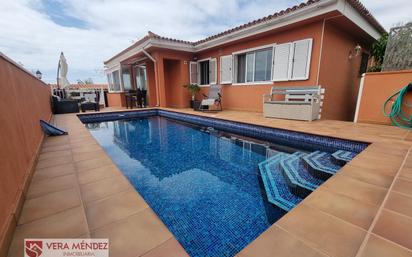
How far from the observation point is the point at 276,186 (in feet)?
6.56

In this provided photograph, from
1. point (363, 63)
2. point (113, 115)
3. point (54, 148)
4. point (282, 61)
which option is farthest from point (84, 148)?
point (363, 63)

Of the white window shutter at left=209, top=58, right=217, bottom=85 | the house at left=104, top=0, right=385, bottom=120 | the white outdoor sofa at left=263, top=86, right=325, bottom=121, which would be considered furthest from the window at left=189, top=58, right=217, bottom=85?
the white outdoor sofa at left=263, top=86, right=325, bottom=121

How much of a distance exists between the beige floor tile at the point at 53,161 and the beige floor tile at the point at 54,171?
4.3 inches

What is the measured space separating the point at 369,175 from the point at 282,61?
415 centimetres

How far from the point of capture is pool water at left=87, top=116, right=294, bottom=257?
1.41m

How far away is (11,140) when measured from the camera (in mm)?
1328

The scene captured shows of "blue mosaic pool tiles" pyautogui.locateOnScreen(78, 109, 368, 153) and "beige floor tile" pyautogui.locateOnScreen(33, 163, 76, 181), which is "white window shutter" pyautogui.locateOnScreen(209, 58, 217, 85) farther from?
"beige floor tile" pyautogui.locateOnScreen(33, 163, 76, 181)

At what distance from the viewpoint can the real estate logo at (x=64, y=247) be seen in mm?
908

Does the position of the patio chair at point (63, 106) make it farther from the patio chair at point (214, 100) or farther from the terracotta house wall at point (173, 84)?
the patio chair at point (214, 100)

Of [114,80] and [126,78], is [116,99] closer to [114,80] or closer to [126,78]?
[114,80]

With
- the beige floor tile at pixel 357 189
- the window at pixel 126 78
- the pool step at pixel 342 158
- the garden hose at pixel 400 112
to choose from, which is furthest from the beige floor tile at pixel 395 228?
the window at pixel 126 78

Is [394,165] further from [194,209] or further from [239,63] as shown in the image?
[239,63]

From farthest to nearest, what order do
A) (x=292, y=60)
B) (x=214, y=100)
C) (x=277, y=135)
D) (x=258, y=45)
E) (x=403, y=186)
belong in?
1. (x=214, y=100)
2. (x=258, y=45)
3. (x=292, y=60)
4. (x=277, y=135)
5. (x=403, y=186)

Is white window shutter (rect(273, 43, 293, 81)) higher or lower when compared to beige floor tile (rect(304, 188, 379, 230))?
higher
